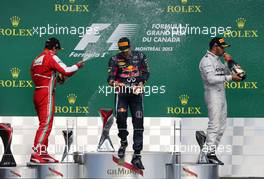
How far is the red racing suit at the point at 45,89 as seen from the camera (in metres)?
13.3

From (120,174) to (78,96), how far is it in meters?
1.94

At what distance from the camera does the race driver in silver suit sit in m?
13.4

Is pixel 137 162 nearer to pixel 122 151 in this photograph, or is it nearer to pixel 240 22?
pixel 122 151

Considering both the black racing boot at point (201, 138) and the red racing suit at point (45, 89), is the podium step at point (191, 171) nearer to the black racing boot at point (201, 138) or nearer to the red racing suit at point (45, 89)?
the black racing boot at point (201, 138)

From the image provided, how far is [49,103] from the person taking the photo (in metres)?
13.4

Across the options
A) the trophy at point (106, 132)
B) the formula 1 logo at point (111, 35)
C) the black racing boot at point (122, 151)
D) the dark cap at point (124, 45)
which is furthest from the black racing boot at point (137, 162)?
the formula 1 logo at point (111, 35)

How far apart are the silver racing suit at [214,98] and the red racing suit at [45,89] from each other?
169 centimetres

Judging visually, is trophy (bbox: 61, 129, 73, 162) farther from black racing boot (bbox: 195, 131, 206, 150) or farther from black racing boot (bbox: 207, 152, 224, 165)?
black racing boot (bbox: 207, 152, 224, 165)

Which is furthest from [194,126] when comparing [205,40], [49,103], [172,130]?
[49,103]

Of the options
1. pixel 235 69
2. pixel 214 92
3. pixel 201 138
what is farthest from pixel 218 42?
pixel 201 138

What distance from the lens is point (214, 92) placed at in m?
13.5

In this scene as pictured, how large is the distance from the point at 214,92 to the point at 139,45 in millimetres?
1587

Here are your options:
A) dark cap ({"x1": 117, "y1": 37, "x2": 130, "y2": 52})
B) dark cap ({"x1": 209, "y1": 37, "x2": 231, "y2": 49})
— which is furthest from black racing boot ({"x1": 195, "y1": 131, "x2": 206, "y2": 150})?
dark cap ({"x1": 117, "y1": 37, "x2": 130, "y2": 52})

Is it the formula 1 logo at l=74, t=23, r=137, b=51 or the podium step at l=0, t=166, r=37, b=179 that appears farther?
the formula 1 logo at l=74, t=23, r=137, b=51
